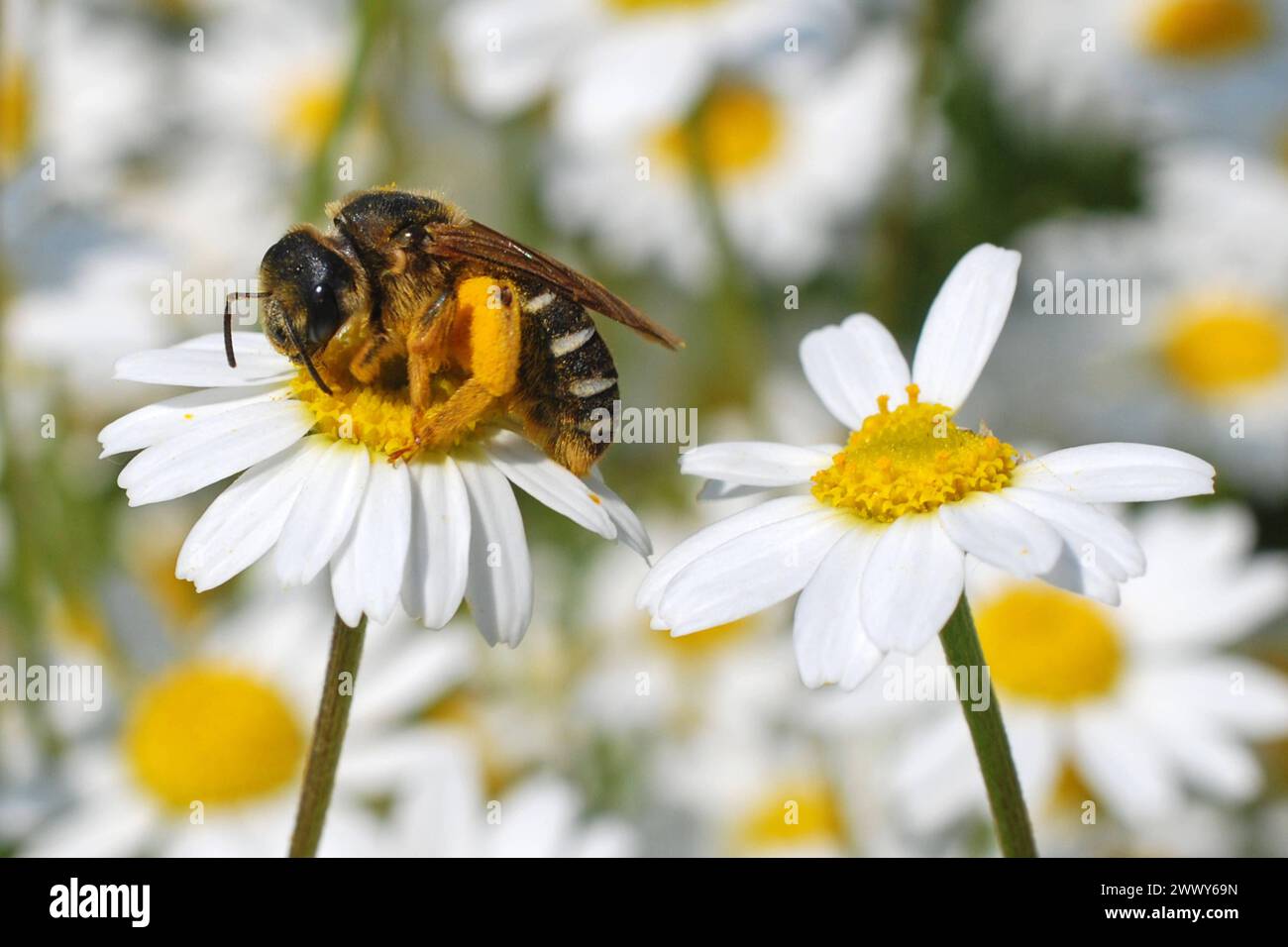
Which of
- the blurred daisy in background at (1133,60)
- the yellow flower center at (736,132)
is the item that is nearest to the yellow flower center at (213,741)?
the yellow flower center at (736,132)

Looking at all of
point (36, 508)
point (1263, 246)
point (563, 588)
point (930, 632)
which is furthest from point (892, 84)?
point (930, 632)

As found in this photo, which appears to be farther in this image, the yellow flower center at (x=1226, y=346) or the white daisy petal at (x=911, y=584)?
the yellow flower center at (x=1226, y=346)

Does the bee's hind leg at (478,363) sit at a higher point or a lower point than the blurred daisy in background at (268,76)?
lower

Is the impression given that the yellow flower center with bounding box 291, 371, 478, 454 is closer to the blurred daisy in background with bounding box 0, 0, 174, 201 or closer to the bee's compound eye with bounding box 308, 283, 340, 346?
the bee's compound eye with bounding box 308, 283, 340, 346

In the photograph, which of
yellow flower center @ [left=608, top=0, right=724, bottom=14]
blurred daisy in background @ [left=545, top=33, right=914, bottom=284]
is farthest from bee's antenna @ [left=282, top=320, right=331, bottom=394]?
blurred daisy in background @ [left=545, top=33, right=914, bottom=284]

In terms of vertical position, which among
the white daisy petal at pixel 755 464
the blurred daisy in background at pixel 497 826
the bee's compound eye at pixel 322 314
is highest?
the bee's compound eye at pixel 322 314

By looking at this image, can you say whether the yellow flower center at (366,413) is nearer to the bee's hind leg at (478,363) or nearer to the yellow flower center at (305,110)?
the bee's hind leg at (478,363)

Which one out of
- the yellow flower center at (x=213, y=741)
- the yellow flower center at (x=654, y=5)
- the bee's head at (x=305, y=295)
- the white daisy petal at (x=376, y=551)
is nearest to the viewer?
the white daisy petal at (x=376, y=551)
